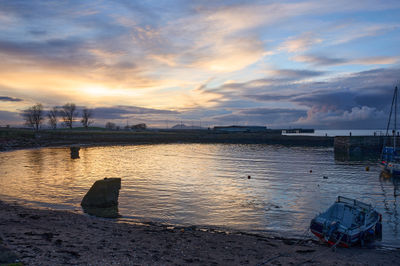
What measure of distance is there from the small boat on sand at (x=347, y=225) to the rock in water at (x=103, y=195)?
15.4m

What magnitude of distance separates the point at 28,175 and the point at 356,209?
125 ft

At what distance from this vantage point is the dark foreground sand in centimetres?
1157

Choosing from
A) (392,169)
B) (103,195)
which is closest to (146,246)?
(103,195)

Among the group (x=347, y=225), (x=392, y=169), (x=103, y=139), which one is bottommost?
(x=347, y=225)

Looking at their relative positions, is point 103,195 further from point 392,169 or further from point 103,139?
point 103,139

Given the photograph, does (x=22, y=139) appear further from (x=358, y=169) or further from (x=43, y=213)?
(x=358, y=169)

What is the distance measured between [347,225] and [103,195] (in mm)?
17985

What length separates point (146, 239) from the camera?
15.0m

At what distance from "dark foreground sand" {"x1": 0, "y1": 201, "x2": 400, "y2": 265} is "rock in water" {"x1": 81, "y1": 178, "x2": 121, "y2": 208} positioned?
361 cm

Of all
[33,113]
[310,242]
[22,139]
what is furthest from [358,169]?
[33,113]

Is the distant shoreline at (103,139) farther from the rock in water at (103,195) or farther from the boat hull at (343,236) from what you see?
→ the boat hull at (343,236)

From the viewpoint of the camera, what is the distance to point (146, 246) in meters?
13.9

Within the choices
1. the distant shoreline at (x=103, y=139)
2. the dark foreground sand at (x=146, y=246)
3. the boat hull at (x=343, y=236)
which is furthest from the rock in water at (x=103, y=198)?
the distant shoreline at (x=103, y=139)

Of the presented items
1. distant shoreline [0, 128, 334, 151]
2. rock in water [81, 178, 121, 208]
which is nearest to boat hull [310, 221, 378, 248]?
rock in water [81, 178, 121, 208]
